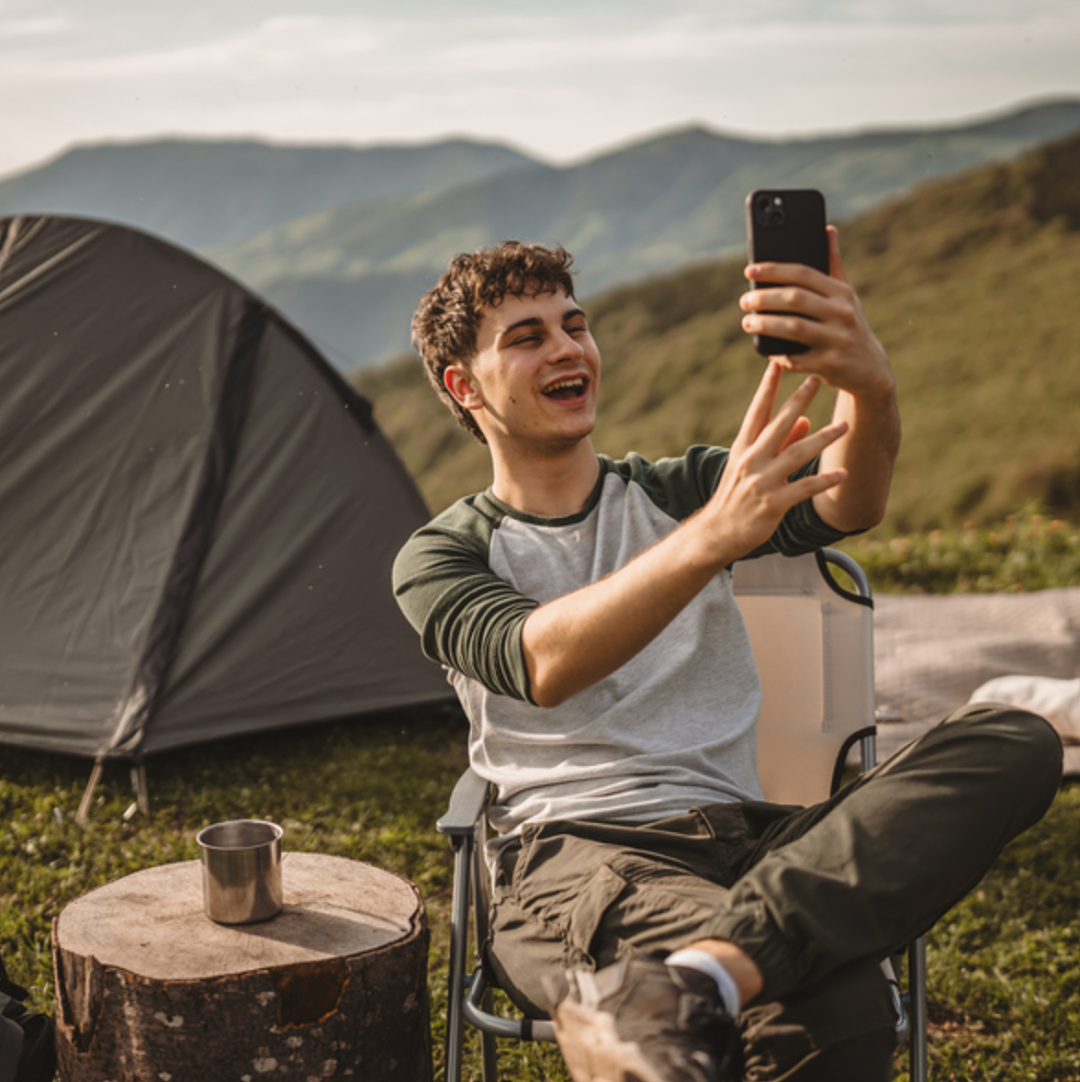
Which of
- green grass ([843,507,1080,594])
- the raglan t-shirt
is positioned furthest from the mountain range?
the raglan t-shirt

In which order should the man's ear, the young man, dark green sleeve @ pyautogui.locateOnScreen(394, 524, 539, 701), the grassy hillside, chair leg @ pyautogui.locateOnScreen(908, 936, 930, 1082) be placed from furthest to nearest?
the grassy hillside
the man's ear
chair leg @ pyautogui.locateOnScreen(908, 936, 930, 1082)
dark green sleeve @ pyautogui.locateOnScreen(394, 524, 539, 701)
the young man

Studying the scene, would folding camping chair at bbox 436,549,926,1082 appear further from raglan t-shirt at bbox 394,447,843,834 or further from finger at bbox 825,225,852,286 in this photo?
finger at bbox 825,225,852,286

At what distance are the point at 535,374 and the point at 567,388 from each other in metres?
0.07

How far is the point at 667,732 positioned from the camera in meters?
2.14

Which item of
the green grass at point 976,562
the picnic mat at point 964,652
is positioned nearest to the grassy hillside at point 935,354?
the green grass at point 976,562

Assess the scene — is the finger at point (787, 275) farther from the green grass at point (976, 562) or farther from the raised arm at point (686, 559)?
the green grass at point (976, 562)

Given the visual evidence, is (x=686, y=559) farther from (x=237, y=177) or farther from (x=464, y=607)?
(x=237, y=177)

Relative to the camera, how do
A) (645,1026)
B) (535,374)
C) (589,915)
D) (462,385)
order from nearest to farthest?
1. (645,1026)
2. (589,915)
3. (535,374)
4. (462,385)

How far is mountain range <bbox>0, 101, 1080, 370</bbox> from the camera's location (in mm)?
20094

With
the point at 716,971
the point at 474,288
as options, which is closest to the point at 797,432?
the point at 716,971

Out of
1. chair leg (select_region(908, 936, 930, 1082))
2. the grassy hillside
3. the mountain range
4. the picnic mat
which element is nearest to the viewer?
chair leg (select_region(908, 936, 930, 1082))

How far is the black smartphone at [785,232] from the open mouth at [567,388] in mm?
587

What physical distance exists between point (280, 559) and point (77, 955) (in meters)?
2.37

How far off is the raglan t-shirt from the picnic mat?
210cm
